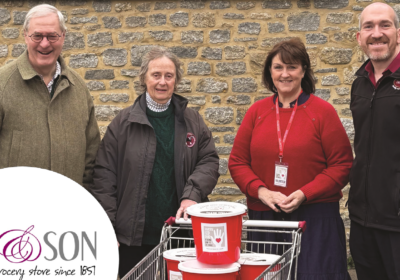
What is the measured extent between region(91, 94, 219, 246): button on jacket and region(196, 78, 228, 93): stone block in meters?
2.47

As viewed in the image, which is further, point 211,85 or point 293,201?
point 211,85

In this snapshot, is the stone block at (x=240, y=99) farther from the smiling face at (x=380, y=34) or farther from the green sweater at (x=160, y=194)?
the smiling face at (x=380, y=34)

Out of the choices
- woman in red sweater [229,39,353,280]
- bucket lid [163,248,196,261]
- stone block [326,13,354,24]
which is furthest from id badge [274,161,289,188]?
stone block [326,13,354,24]

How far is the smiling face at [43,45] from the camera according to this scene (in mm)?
3033

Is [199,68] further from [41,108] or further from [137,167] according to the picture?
[41,108]

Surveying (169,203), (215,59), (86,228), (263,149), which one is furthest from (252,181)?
(215,59)

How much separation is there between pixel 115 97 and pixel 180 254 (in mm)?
3505

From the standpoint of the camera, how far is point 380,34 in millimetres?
2973

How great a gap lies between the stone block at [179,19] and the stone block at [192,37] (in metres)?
0.10

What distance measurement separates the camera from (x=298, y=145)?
3113 millimetres

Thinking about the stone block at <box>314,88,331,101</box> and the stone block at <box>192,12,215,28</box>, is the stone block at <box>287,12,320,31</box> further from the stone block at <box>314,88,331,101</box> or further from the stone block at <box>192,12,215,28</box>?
the stone block at <box>192,12,215,28</box>

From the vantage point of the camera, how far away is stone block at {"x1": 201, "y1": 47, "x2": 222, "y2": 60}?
5.78m

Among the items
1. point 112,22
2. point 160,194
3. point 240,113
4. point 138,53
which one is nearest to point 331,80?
point 240,113

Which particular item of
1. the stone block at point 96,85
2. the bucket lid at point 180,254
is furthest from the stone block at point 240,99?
the bucket lid at point 180,254
